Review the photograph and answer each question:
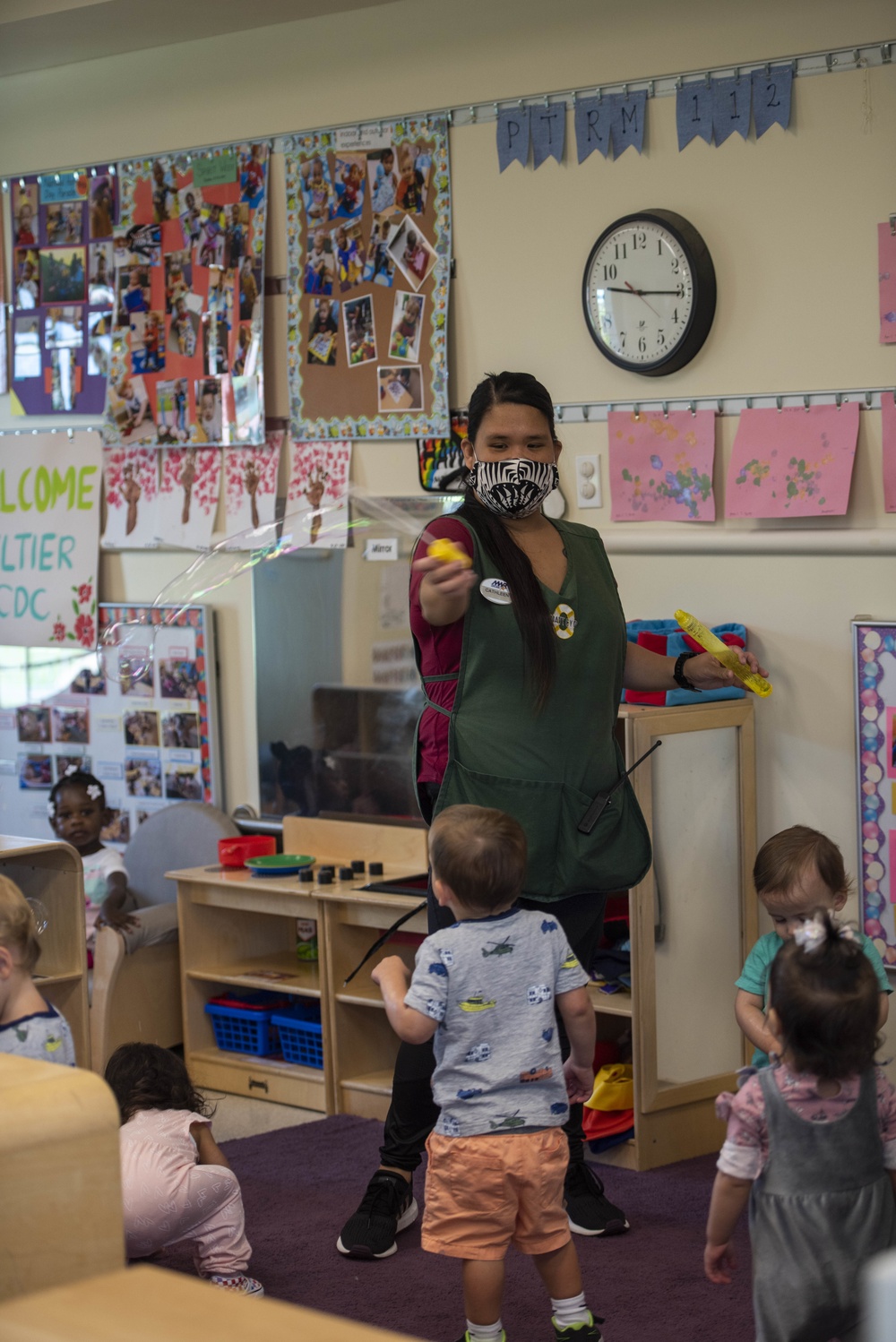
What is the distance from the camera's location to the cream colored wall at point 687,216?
3.36m

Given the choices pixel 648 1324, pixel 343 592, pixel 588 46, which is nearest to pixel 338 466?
pixel 343 592

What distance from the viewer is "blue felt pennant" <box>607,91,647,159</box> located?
143 inches

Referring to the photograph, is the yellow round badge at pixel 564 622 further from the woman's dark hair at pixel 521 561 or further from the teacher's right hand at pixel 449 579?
the teacher's right hand at pixel 449 579

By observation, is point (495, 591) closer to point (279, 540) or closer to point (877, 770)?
point (877, 770)

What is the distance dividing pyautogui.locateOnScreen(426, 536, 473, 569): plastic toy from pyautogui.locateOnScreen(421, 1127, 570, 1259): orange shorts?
862 millimetres

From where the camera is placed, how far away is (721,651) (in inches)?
102

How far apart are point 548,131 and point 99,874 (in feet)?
7.79

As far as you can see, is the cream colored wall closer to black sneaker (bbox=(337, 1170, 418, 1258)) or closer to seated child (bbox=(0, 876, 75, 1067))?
black sneaker (bbox=(337, 1170, 418, 1258))

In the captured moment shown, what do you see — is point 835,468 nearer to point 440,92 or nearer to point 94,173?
point 440,92

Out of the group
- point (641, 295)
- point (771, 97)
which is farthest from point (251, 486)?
point (771, 97)

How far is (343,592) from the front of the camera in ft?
14.1

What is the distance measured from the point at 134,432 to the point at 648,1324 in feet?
10.3

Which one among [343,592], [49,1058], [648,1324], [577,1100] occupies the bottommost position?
[648,1324]

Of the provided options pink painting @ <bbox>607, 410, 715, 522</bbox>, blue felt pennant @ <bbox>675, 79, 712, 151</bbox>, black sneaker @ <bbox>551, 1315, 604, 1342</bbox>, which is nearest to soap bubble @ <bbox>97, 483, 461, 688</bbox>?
pink painting @ <bbox>607, 410, 715, 522</bbox>
